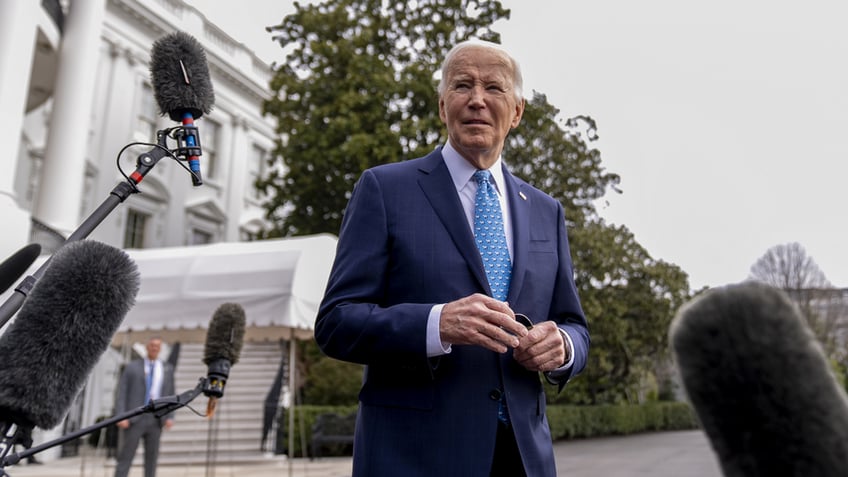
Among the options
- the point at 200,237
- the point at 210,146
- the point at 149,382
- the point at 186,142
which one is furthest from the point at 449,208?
the point at 210,146

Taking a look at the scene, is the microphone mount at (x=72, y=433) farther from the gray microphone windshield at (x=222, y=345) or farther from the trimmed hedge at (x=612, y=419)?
the trimmed hedge at (x=612, y=419)

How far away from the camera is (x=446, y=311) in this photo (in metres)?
1.57

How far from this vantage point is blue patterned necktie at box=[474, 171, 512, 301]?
6.13 ft

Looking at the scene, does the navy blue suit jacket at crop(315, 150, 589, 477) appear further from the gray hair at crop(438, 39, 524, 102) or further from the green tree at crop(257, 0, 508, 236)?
the green tree at crop(257, 0, 508, 236)

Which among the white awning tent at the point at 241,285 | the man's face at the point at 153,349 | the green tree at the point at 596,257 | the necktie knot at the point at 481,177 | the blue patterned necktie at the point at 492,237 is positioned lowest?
the blue patterned necktie at the point at 492,237

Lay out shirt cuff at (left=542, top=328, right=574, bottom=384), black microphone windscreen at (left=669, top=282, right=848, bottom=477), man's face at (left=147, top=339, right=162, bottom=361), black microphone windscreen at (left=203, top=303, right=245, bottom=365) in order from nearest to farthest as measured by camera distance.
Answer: black microphone windscreen at (left=669, top=282, right=848, bottom=477) → shirt cuff at (left=542, top=328, right=574, bottom=384) → black microphone windscreen at (left=203, top=303, right=245, bottom=365) → man's face at (left=147, top=339, right=162, bottom=361)

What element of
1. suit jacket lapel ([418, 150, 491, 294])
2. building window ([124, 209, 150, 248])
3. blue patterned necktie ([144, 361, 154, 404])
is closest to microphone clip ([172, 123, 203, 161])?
suit jacket lapel ([418, 150, 491, 294])

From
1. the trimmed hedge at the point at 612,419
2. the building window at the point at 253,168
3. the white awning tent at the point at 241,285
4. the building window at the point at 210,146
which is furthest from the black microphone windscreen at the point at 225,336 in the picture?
the building window at the point at 253,168

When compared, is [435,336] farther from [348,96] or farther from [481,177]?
[348,96]

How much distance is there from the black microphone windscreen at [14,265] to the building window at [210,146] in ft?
81.5

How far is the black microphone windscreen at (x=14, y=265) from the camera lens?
1576 mm

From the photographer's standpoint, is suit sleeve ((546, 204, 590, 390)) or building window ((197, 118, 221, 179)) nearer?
suit sleeve ((546, 204, 590, 390))

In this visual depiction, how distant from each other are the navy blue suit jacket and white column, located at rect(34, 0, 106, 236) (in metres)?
15.4

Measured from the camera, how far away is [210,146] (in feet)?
85.9
